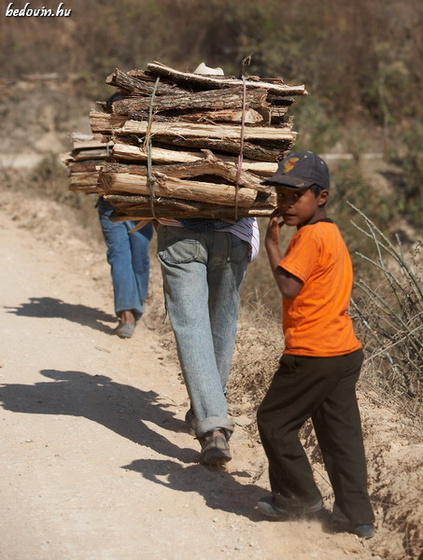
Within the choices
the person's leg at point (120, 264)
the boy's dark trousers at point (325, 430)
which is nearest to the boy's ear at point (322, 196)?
the boy's dark trousers at point (325, 430)

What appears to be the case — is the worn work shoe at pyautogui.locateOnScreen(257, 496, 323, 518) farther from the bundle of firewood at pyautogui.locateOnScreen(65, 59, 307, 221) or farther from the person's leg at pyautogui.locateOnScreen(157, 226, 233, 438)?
the bundle of firewood at pyautogui.locateOnScreen(65, 59, 307, 221)

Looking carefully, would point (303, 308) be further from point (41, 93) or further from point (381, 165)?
point (41, 93)

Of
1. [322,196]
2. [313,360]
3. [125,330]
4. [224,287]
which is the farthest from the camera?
[125,330]

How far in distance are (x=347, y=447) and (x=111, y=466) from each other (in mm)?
1383

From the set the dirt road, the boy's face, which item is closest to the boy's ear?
the boy's face

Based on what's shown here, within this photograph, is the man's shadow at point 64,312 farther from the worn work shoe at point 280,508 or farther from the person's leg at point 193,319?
the worn work shoe at point 280,508

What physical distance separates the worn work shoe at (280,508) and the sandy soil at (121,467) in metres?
0.09

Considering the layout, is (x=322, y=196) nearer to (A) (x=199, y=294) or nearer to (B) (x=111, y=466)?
(A) (x=199, y=294)

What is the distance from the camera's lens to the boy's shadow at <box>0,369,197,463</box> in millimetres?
5406

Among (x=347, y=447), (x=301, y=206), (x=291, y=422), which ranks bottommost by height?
(x=347, y=447)

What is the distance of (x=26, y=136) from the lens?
2184cm

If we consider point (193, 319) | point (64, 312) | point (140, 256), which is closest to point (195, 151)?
point (193, 319)

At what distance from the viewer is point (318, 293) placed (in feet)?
13.0

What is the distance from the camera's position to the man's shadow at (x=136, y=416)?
4.64 m
